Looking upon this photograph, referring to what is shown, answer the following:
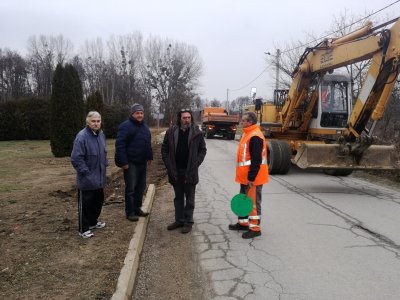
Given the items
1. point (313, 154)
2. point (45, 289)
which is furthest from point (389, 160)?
point (45, 289)

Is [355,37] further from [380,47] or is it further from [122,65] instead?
[122,65]

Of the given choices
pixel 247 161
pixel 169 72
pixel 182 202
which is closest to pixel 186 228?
pixel 182 202

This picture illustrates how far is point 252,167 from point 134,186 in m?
2.02

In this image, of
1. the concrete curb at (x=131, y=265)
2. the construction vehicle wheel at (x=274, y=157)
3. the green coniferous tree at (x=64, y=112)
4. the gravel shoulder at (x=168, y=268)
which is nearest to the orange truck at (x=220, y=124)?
the green coniferous tree at (x=64, y=112)

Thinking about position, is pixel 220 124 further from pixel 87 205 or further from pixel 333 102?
pixel 87 205

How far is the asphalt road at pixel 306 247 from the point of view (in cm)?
447

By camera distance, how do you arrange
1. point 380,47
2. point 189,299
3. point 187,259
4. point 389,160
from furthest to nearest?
1. point 389,160
2. point 380,47
3. point 187,259
4. point 189,299

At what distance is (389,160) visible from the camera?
10305mm

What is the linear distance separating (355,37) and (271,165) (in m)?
4.22

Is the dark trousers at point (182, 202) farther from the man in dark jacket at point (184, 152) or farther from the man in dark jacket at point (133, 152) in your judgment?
the man in dark jacket at point (133, 152)

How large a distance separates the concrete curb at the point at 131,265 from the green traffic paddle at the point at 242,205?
1.43 metres

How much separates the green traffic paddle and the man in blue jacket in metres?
1.96

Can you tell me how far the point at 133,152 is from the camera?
22.2 feet

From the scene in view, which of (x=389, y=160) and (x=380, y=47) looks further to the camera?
(x=389, y=160)
